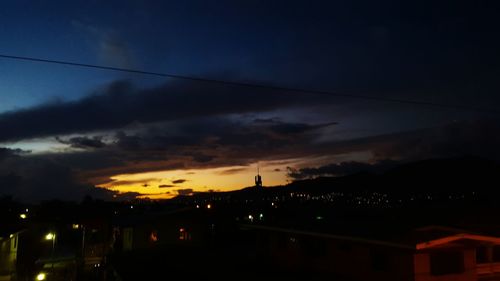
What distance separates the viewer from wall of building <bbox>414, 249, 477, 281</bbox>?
1527 cm

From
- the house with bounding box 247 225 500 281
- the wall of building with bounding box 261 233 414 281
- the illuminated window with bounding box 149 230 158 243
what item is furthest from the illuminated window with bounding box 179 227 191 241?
the house with bounding box 247 225 500 281

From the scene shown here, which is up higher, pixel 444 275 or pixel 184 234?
pixel 444 275

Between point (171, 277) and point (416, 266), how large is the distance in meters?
10.9

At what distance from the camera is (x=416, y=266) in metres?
15.2

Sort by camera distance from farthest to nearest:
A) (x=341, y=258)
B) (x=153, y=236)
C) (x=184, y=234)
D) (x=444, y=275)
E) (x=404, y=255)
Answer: (x=184, y=234)
(x=153, y=236)
(x=341, y=258)
(x=444, y=275)
(x=404, y=255)

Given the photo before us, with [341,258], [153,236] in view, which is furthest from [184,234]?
[341,258]

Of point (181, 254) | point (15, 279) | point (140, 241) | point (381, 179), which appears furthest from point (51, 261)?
point (381, 179)

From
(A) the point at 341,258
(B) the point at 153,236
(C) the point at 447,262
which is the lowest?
(B) the point at 153,236

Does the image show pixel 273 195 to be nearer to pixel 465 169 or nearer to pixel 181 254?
pixel 465 169

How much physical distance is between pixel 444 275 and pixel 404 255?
1804 mm

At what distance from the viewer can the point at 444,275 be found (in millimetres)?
15719

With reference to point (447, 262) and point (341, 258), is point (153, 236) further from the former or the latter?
point (447, 262)

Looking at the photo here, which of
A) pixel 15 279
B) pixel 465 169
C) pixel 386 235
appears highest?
pixel 465 169

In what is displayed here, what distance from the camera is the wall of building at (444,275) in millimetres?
15273
